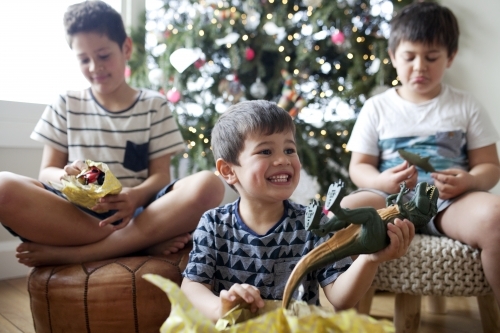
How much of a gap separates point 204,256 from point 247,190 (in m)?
0.14

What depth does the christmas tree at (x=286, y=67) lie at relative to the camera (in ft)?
6.57

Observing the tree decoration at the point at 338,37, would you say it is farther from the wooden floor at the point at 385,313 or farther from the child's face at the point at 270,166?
the child's face at the point at 270,166

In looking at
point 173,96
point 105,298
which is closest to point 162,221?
point 105,298

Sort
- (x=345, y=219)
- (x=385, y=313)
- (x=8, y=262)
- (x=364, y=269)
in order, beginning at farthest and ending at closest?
(x=8, y=262)
(x=385, y=313)
(x=364, y=269)
(x=345, y=219)

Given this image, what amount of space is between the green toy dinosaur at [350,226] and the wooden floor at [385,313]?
0.75 meters

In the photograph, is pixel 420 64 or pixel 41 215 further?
pixel 420 64

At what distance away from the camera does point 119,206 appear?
119cm

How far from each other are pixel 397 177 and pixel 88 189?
72 cm

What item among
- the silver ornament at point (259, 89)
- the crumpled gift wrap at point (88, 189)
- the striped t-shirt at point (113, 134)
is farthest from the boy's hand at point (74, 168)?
the silver ornament at point (259, 89)

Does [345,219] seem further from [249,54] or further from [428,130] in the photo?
[249,54]

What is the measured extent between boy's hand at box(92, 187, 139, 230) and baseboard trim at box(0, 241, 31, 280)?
88 centimetres

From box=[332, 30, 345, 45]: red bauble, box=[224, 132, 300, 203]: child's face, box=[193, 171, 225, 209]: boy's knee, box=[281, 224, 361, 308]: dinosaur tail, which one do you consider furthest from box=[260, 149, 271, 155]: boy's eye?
box=[332, 30, 345, 45]: red bauble

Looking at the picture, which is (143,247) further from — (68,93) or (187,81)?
(187,81)

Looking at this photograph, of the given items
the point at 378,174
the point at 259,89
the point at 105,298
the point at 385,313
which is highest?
the point at 259,89
